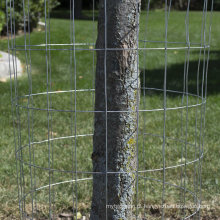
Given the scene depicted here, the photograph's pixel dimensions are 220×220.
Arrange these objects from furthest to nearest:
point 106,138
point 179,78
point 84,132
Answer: point 179,78 → point 84,132 → point 106,138

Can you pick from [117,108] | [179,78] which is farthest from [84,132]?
[179,78]

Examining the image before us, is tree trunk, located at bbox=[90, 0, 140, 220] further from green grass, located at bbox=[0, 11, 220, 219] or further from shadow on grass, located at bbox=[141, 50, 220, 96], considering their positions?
shadow on grass, located at bbox=[141, 50, 220, 96]

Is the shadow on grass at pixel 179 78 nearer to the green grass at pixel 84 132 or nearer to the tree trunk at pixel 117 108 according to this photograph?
the green grass at pixel 84 132

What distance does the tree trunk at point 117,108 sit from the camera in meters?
1.75

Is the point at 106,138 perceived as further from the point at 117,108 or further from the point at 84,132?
the point at 84,132

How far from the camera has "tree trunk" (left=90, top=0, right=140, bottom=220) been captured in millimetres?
1747

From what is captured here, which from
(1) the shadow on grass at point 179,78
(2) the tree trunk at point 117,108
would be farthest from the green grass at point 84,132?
(2) the tree trunk at point 117,108

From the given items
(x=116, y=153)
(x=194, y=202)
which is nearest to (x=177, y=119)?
(x=194, y=202)

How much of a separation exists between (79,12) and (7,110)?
997 cm

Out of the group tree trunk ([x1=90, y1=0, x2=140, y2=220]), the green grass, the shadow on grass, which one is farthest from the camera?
the shadow on grass

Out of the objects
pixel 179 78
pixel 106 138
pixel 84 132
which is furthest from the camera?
pixel 179 78

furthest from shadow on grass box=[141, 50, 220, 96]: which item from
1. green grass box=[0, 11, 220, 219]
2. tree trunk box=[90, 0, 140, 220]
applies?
tree trunk box=[90, 0, 140, 220]

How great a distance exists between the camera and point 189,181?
275cm

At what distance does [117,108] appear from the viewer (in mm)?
1807
